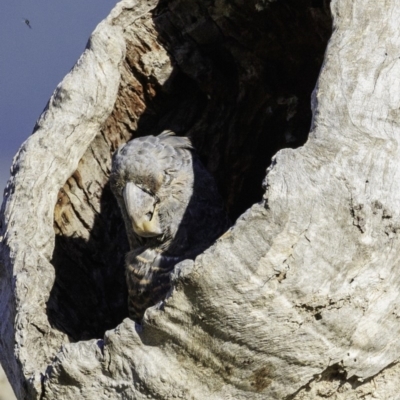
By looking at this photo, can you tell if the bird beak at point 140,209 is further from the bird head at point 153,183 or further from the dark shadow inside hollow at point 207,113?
the dark shadow inside hollow at point 207,113

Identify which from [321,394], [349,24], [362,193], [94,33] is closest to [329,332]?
[321,394]

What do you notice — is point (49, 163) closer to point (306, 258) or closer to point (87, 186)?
point (87, 186)

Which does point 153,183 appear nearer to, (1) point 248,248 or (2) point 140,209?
(2) point 140,209

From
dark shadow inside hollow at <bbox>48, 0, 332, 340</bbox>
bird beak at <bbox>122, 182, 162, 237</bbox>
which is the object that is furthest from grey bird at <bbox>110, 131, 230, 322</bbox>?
dark shadow inside hollow at <bbox>48, 0, 332, 340</bbox>

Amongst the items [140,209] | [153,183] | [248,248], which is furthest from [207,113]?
[248,248]

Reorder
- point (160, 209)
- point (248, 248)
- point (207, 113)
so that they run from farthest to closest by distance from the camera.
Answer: point (207, 113), point (160, 209), point (248, 248)

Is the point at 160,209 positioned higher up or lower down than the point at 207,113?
lower down

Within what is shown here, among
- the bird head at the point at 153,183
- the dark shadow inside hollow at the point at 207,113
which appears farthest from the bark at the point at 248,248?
the bird head at the point at 153,183

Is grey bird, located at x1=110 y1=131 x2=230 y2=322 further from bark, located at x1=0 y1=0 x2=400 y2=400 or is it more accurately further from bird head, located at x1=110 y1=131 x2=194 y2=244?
bark, located at x1=0 y1=0 x2=400 y2=400

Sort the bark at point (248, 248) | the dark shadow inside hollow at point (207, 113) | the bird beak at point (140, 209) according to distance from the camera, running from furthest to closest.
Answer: the dark shadow inside hollow at point (207, 113) → the bird beak at point (140, 209) → the bark at point (248, 248)
